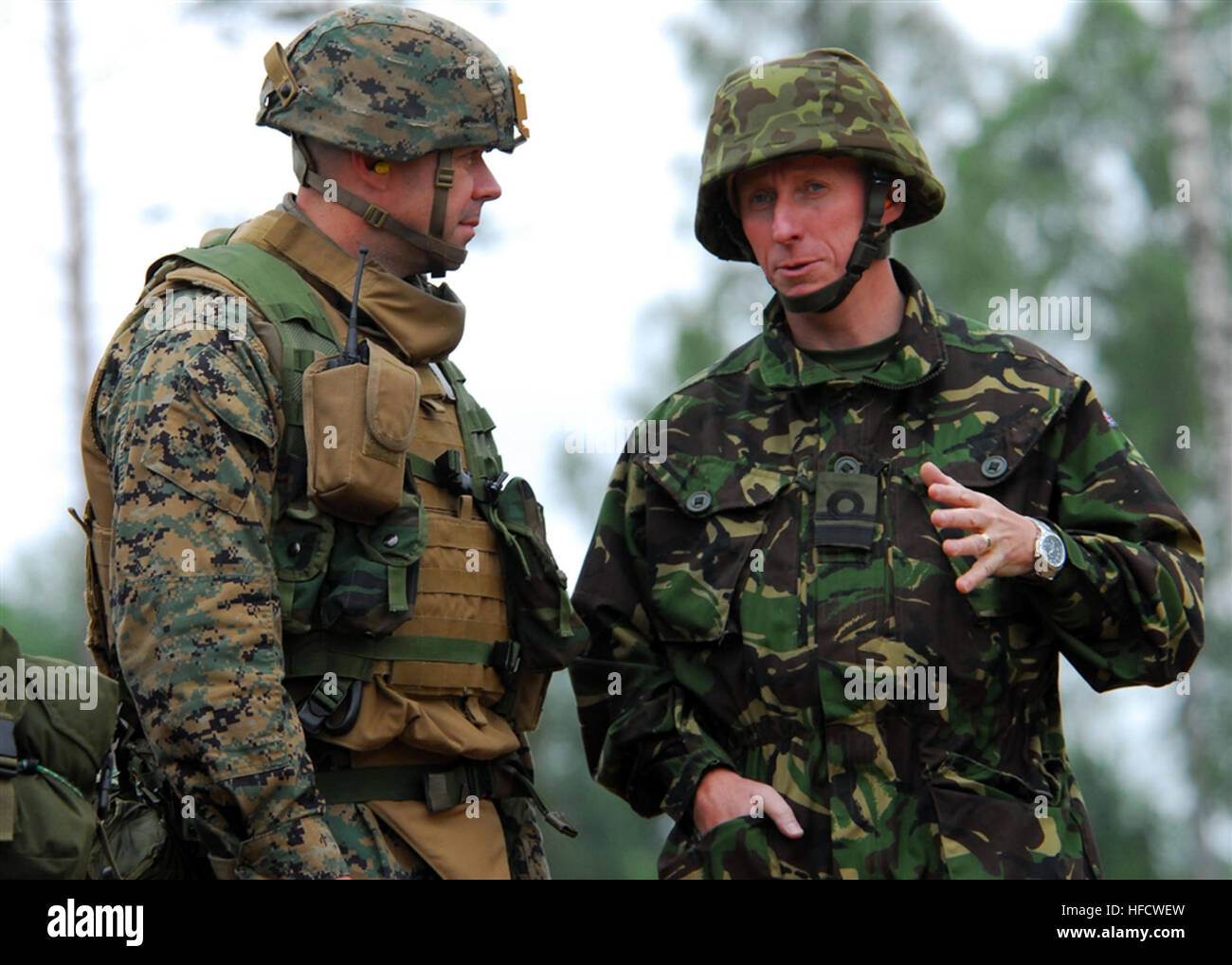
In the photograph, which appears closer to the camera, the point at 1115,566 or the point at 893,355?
the point at 1115,566

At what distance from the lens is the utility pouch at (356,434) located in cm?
467

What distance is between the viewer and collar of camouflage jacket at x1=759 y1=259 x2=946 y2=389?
5.61 metres

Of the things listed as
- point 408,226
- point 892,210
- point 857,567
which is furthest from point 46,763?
point 892,210

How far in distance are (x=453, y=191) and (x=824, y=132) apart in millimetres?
1167

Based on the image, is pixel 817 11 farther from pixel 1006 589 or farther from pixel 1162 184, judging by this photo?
pixel 1006 589

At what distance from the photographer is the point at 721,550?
5641mm

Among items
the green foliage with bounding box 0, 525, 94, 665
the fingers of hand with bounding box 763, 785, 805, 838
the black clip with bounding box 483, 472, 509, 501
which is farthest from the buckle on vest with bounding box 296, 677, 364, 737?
the green foliage with bounding box 0, 525, 94, 665

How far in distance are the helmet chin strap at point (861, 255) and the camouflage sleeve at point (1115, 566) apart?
0.76 m

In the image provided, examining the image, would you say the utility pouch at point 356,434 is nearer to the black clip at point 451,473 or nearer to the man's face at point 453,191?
the black clip at point 451,473

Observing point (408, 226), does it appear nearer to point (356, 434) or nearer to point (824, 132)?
point (356, 434)

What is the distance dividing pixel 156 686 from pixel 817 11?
57.3 feet

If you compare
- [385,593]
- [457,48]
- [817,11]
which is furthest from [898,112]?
[817,11]

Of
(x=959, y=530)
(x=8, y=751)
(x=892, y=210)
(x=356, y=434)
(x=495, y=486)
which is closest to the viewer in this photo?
(x=8, y=751)

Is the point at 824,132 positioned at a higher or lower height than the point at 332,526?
higher
